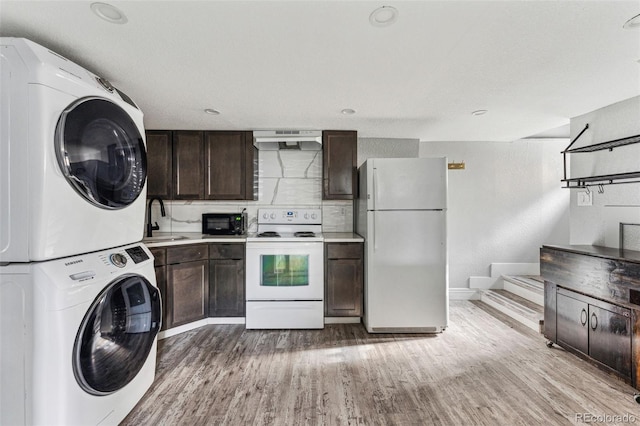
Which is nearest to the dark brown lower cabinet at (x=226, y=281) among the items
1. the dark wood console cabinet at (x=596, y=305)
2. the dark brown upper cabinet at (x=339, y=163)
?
the dark brown upper cabinet at (x=339, y=163)

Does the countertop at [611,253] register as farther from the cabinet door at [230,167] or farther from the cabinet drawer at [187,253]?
the cabinet drawer at [187,253]

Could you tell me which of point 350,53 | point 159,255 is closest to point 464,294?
point 350,53

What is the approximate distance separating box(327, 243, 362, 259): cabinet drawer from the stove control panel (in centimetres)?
66

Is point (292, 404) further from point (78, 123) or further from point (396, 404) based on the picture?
point (78, 123)

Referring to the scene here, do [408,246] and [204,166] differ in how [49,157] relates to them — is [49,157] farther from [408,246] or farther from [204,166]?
[408,246]

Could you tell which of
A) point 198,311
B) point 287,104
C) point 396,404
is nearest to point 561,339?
point 396,404

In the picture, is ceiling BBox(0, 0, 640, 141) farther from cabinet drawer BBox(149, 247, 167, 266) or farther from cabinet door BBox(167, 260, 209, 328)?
cabinet door BBox(167, 260, 209, 328)

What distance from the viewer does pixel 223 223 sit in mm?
3533

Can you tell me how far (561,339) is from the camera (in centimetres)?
245

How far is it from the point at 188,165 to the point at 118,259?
2021 millimetres

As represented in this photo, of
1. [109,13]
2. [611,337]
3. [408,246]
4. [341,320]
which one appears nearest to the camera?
[109,13]

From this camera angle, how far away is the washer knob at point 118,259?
1616 millimetres

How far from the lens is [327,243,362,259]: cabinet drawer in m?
3.09

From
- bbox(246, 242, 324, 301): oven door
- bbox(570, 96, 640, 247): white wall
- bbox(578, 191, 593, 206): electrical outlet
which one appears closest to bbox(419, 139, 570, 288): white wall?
bbox(570, 96, 640, 247): white wall
